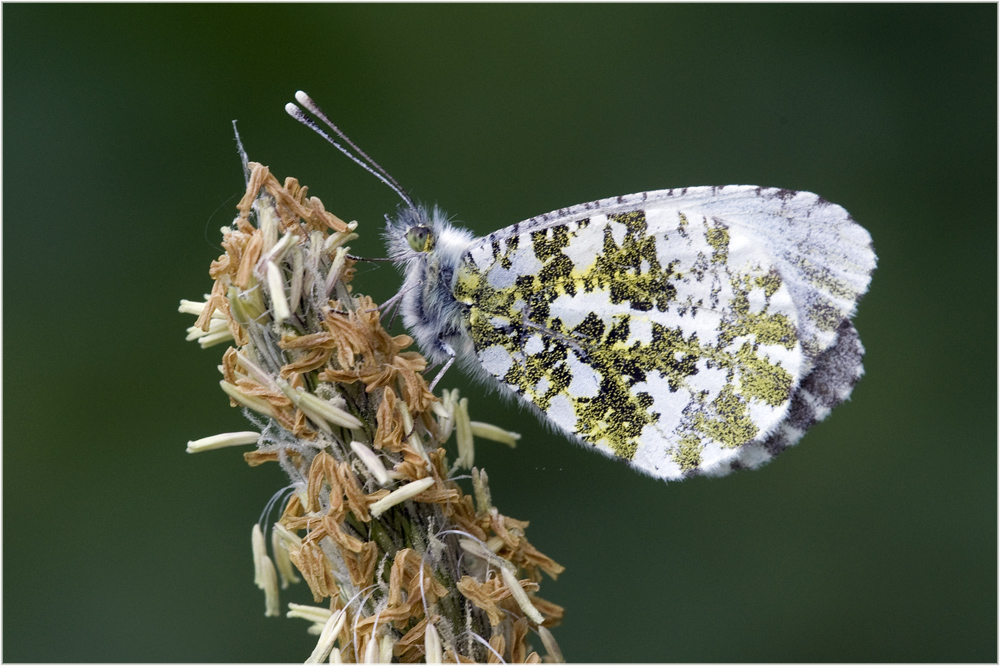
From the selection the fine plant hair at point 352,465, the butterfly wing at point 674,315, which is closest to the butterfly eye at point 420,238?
the butterfly wing at point 674,315

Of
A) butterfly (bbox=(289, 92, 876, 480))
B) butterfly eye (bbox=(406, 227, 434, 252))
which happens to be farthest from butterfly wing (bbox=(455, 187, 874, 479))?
butterfly eye (bbox=(406, 227, 434, 252))

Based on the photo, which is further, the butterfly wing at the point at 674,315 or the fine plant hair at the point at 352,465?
the butterfly wing at the point at 674,315

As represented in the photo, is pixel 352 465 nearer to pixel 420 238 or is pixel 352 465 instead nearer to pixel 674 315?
pixel 420 238

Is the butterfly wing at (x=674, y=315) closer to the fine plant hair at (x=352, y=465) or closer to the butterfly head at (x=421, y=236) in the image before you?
the butterfly head at (x=421, y=236)

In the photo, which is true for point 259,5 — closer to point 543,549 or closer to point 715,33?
point 715,33

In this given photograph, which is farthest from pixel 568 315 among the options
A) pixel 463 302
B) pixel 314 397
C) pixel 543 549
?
pixel 543 549

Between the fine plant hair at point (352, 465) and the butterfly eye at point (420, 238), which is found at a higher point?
the butterfly eye at point (420, 238)

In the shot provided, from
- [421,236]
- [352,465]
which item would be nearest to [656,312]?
[421,236]
